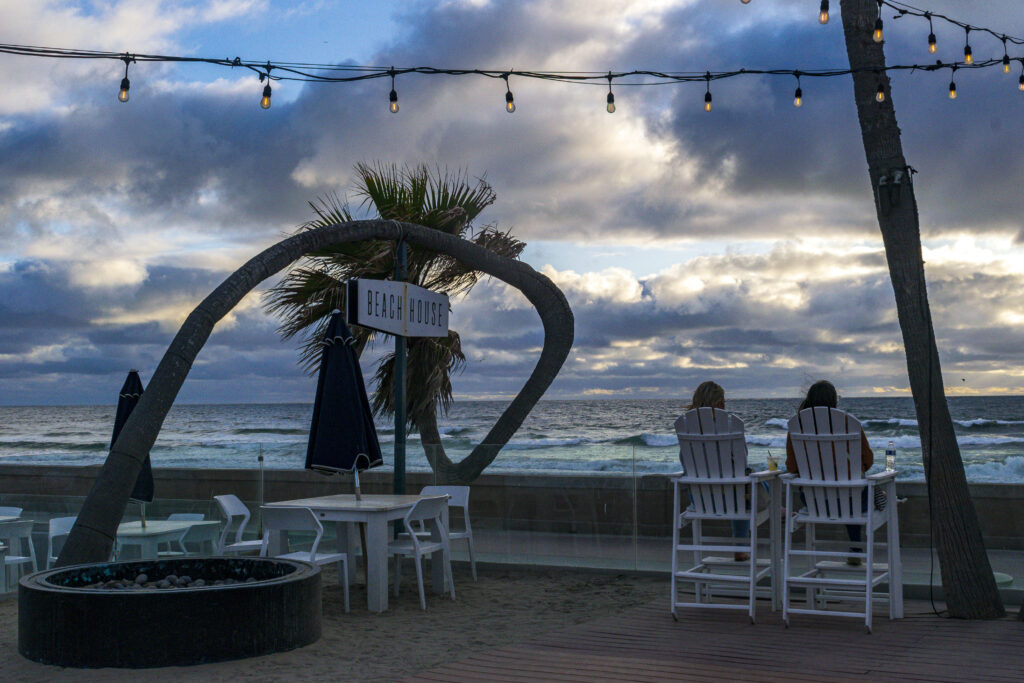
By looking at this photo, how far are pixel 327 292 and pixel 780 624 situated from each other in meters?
6.05

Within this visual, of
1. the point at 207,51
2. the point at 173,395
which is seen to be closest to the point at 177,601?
the point at 173,395

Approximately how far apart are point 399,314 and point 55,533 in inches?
121

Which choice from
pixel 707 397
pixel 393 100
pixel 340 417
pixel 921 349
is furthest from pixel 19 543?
pixel 921 349

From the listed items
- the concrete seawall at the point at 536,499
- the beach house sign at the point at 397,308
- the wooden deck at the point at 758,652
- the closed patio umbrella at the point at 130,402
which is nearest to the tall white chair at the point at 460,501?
the concrete seawall at the point at 536,499

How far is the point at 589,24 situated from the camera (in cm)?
851

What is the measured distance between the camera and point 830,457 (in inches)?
221

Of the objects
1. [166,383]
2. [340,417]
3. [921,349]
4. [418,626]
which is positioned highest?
[921,349]

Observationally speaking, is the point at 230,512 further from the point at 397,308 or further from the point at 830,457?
the point at 830,457

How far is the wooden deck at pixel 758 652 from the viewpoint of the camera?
4504mm

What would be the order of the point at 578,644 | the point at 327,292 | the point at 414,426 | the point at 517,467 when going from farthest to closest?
the point at 414,426 < the point at 327,292 < the point at 517,467 < the point at 578,644

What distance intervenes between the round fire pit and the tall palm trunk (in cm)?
378

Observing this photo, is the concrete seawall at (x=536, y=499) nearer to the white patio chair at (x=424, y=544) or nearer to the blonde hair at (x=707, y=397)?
the white patio chair at (x=424, y=544)

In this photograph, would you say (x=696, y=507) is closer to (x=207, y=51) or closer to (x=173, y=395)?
(x=173, y=395)

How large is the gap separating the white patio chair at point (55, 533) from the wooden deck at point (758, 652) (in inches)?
159
